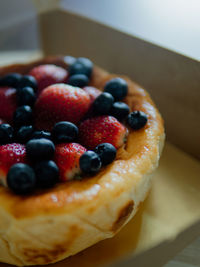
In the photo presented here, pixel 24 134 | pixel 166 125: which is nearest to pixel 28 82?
pixel 24 134

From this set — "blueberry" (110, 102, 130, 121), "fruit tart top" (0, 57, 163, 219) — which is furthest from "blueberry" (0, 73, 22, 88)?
"blueberry" (110, 102, 130, 121)

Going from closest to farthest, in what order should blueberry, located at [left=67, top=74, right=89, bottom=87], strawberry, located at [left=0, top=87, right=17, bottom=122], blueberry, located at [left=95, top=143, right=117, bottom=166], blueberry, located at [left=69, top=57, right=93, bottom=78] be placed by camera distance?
blueberry, located at [left=95, top=143, right=117, bottom=166] < strawberry, located at [left=0, top=87, right=17, bottom=122] < blueberry, located at [left=67, top=74, right=89, bottom=87] < blueberry, located at [left=69, top=57, right=93, bottom=78]

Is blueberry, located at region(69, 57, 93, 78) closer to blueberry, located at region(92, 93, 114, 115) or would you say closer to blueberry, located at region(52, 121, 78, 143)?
blueberry, located at region(92, 93, 114, 115)

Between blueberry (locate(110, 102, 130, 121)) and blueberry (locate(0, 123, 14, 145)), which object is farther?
blueberry (locate(110, 102, 130, 121))

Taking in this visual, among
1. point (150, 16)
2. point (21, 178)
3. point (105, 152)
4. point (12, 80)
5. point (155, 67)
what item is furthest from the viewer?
point (150, 16)

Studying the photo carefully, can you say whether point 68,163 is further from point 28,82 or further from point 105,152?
point 28,82

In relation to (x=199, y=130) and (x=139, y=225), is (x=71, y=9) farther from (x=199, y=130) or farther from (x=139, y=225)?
(x=139, y=225)

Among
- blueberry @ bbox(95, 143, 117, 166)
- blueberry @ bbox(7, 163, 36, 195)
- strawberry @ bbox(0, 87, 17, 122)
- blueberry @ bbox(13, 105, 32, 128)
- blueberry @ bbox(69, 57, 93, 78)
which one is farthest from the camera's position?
blueberry @ bbox(69, 57, 93, 78)
